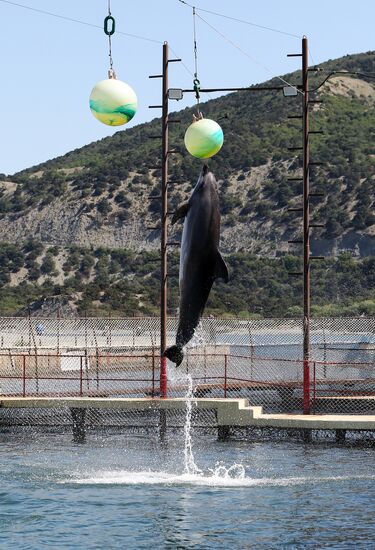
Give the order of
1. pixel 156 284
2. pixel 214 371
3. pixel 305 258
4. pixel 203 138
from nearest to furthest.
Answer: pixel 203 138 < pixel 305 258 < pixel 214 371 < pixel 156 284

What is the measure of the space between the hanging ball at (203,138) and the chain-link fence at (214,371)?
12505mm

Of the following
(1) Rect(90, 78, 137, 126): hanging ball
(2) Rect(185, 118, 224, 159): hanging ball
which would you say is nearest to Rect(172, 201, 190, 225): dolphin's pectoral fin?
(2) Rect(185, 118, 224, 159): hanging ball

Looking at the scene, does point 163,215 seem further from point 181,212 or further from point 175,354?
point 181,212

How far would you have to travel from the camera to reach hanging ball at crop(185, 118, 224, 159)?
12344 millimetres

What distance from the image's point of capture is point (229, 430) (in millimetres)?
26000

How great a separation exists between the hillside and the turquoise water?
172 ft

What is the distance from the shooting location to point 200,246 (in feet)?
36.2

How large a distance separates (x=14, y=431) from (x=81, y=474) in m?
6.77

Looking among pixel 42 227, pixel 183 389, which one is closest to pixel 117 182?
pixel 42 227

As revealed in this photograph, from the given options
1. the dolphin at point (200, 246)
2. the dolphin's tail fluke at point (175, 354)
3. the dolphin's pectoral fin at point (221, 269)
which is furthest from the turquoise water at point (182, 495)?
the dolphin's pectoral fin at point (221, 269)

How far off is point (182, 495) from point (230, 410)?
21.2 ft

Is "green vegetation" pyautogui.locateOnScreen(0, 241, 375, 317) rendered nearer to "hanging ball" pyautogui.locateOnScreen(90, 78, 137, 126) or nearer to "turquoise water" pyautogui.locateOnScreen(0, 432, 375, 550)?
"turquoise water" pyautogui.locateOnScreen(0, 432, 375, 550)

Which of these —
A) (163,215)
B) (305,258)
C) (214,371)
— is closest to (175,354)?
(163,215)

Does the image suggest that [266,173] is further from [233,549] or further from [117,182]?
[233,549]
